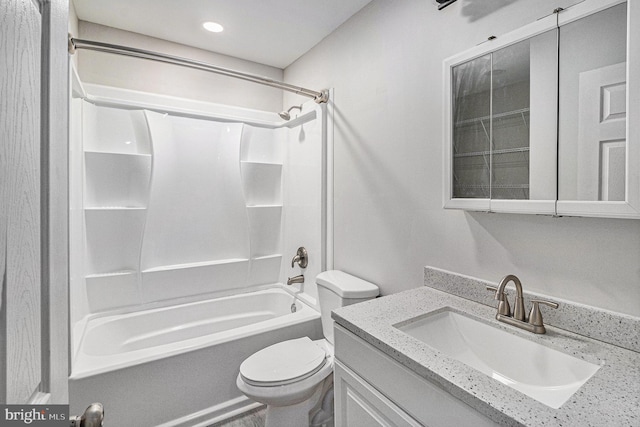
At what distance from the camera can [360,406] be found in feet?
3.62

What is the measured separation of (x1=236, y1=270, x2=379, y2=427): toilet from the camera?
1485 mm

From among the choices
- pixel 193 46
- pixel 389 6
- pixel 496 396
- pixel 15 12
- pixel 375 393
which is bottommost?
pixel 375 393

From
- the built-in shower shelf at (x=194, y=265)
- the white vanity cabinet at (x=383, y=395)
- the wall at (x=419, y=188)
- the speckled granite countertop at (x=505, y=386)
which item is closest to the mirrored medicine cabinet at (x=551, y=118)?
the wall at (x=419, y=188)

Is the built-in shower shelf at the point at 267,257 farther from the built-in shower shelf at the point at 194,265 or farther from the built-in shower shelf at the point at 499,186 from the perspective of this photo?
the built-in shower shelf at the point at 499,186

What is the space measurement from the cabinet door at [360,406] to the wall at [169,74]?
238cm

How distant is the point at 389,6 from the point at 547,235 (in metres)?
1.47

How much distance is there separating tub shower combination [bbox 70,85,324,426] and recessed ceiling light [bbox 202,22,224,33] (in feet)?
1.87

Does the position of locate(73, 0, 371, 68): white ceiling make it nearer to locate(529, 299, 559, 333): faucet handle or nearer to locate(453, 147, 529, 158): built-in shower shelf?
locate(453, 147, 529, 158): built-in shower shelf

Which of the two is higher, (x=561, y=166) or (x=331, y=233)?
(x=561, y=166)

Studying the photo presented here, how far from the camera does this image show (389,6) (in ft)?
5.81

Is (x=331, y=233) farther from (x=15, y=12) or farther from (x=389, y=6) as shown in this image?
(x=15, y=12)

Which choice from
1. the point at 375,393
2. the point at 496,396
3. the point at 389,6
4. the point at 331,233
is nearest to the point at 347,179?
the point at 331,233

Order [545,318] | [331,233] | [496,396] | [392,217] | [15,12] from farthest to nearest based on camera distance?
[331,233] → [392,217] → [545,318] → [496,396] → [15,12]

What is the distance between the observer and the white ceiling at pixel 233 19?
196 centimetres
